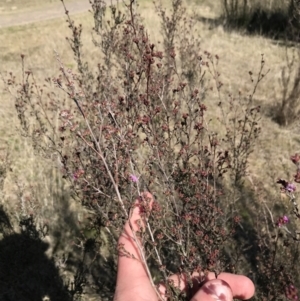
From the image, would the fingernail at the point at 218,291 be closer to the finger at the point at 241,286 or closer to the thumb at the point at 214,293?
the thumb at the point at 214,293

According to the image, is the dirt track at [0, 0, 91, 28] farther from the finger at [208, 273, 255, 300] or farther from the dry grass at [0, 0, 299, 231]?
the finger at [208, 273, 255, 300]

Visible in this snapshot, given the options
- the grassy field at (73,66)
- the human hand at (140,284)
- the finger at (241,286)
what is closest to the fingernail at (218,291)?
the human hand at (140,284)

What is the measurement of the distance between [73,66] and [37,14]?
9.44 metres

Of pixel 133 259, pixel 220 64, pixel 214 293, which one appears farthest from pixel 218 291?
pixel 220 64

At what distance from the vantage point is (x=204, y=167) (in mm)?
3096

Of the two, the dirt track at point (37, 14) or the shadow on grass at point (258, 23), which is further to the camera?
the dirt track at point (37, 14)

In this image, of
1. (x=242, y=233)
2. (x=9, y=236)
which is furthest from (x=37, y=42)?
(x=242, y=233)

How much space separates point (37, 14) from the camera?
1838 centimetres

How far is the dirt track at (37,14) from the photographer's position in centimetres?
1655

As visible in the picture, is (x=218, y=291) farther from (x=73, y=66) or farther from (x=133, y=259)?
(x=73, y=66)

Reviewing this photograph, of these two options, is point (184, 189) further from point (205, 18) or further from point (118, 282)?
point (205, 18)

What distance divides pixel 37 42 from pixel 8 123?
6.84 meters

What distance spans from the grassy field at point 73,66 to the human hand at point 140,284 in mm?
1764

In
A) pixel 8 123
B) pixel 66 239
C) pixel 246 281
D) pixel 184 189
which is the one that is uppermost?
pixel 246 281
